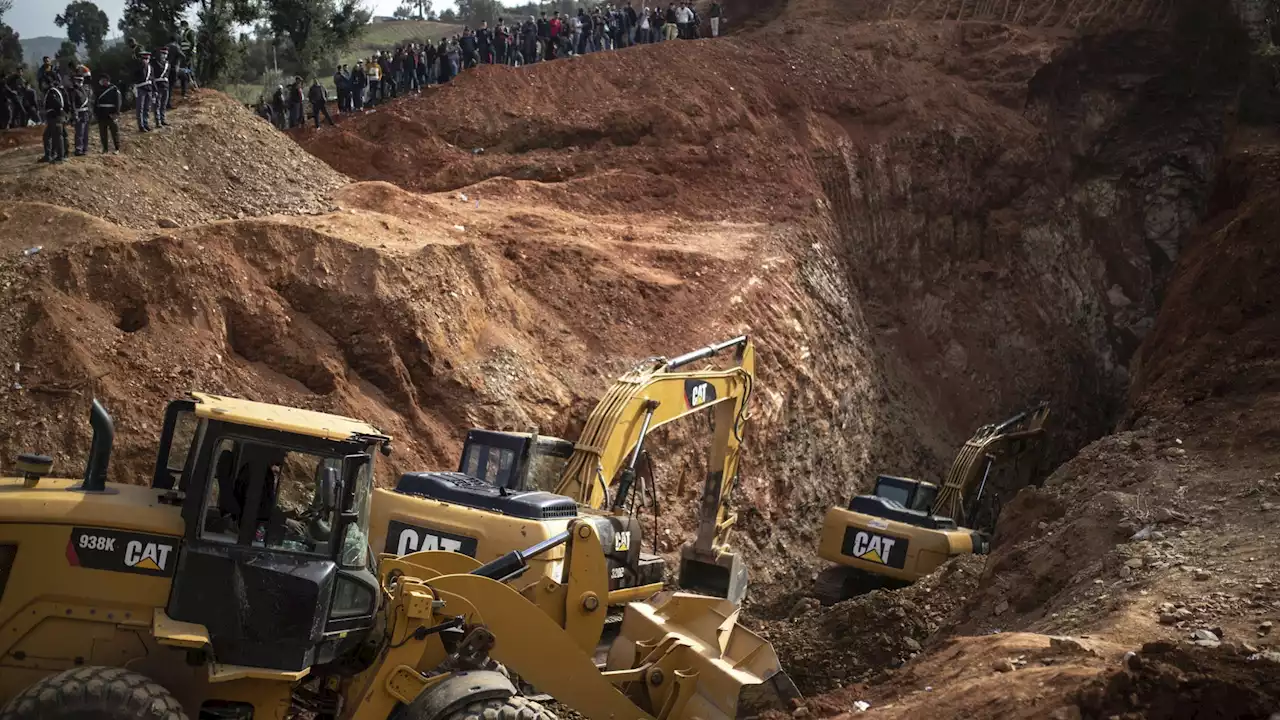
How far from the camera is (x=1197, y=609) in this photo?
10.6 m

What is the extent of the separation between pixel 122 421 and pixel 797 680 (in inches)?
329

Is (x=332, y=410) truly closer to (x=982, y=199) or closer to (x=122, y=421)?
(x=122, y=421)

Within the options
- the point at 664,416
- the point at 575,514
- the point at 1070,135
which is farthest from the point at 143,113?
the point at 1070,135

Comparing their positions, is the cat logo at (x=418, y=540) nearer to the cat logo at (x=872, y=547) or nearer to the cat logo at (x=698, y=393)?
the cat logo at (x=698, y=393)

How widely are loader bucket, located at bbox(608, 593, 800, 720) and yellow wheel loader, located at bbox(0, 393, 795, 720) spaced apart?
1510 millimetres

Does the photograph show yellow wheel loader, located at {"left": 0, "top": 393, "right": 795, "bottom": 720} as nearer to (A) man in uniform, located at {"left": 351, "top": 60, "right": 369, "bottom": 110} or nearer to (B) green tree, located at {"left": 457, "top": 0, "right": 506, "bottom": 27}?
(A) man in uniform, located at {"left": 351, "top": 60, "right": 369, "bottom": 110}

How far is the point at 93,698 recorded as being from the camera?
7207 millimetres

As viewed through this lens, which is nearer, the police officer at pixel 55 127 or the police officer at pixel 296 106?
the police officer at pixel 55 127

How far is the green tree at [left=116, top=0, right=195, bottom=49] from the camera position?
28.0 m

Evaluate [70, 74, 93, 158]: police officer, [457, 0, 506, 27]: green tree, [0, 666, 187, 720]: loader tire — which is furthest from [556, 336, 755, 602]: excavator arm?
[457, 0, 506, 27]: green tree

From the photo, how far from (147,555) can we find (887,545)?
1283cm

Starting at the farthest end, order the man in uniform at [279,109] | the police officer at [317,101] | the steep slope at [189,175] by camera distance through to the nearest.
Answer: the police officer at [317,101], the man in uniform at [279,109], the steep slope at [189,175]

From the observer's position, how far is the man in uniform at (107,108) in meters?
19.5

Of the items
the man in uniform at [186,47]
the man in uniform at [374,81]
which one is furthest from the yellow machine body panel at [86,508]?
the man in uniform at [374,81]
